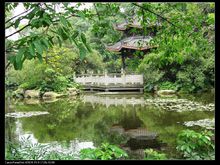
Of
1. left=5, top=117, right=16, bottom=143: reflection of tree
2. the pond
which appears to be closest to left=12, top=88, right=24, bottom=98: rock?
the pond

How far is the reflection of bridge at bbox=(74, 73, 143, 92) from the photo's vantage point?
42.3 ft

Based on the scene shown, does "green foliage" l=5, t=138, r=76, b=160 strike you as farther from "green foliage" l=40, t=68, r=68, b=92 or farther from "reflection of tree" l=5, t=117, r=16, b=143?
"green foliage" l=40, t=68, r=68, b=92

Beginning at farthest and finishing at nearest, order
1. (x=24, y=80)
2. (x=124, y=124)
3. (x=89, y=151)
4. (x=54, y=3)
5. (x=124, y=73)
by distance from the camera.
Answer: (x=124, y=73)
(x=24, y=80)
(x=124, y=124)
(x=89, y=151)
(x=54, y=3)

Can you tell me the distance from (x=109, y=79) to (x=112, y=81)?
0.57 feet

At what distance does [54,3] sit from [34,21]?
40cm

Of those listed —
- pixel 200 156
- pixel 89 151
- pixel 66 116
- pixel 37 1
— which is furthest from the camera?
pixel 66 116

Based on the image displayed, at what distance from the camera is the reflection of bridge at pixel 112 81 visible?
12895mm

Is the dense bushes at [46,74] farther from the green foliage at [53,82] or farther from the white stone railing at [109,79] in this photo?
the white stone railing at [109,79]

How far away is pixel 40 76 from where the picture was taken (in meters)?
11.2
